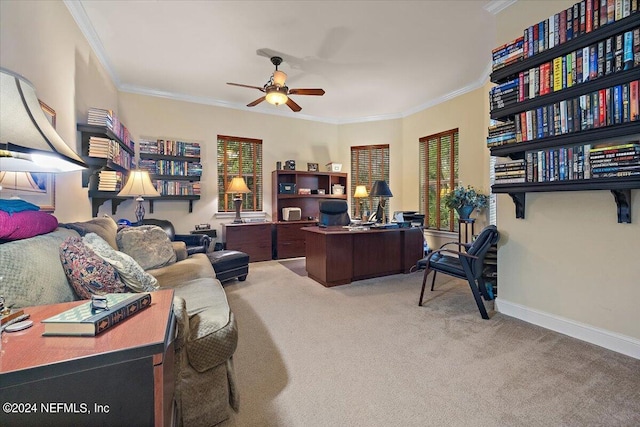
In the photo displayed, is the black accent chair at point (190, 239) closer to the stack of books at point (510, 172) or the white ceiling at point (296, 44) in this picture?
the white ceiling at point (296, 44)

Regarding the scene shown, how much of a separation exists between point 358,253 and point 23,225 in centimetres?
321

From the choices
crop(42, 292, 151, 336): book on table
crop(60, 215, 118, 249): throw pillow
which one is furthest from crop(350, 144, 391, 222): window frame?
crop(42, 292, 151, 336): book on table

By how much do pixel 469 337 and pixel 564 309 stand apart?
87cm

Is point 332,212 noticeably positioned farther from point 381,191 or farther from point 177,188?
point 177,188

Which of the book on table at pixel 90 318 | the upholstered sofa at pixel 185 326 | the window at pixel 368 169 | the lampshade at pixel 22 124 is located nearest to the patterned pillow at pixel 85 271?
the upholstered sofa at pixel 185 326

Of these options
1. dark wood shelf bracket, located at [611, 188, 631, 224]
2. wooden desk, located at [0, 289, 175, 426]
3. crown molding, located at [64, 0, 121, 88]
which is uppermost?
crown molding, located at [64, 0, 121, 88]

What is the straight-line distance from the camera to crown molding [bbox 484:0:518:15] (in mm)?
2648

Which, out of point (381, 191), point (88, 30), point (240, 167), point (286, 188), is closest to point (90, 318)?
point (88, 30)

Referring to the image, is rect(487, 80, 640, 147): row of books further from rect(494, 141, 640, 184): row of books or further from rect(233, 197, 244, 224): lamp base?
rect(233, 197, 244, 224): lamp base

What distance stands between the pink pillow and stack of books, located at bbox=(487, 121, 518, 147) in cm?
342

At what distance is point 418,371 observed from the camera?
1.80m

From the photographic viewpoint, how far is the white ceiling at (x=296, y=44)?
2775 mm

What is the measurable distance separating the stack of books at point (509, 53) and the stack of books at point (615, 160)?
3.45 ft

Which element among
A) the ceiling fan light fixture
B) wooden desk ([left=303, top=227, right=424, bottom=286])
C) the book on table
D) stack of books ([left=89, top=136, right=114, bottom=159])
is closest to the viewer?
the book on table
